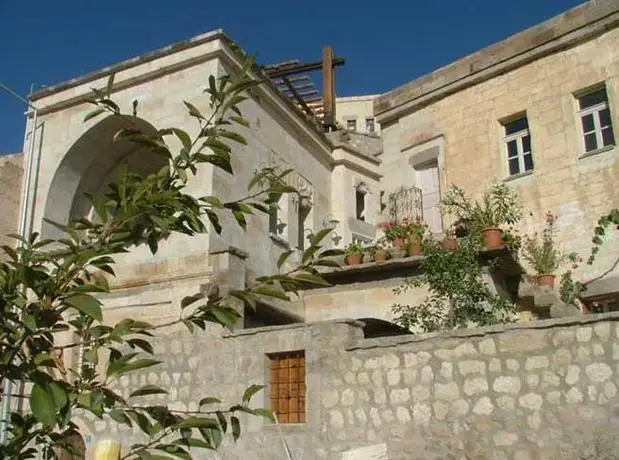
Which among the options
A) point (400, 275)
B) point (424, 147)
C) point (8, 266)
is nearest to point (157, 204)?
point (8, 266)

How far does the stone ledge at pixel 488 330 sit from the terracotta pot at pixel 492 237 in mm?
3795

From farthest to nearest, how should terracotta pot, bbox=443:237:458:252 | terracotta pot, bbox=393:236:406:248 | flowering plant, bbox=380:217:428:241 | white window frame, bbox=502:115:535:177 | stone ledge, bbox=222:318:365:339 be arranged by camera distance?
white window frame, bbox=502:115:535:177 < flowering plant, bbox=380:217:428:241 < terracotta pot, bbox=393:236:406:248 < terracotta pot, bbox=443:237:458:252 < stone ledge, bbox=222:318:365:339

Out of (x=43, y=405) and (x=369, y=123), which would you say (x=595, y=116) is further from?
(x=369, y=123)

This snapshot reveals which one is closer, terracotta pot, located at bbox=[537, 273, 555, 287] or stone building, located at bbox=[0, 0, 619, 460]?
stone building, located at bbox=[0, 0, 619, 460]

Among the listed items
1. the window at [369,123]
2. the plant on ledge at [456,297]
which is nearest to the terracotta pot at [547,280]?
the plant on ledge at [456,297]

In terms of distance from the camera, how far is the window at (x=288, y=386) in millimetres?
8352

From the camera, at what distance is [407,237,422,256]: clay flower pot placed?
1157 cm

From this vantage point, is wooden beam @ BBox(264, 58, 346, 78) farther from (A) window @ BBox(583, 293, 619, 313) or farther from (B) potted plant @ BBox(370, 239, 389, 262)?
(A) window @ BBox(583, 293, 619, 313)

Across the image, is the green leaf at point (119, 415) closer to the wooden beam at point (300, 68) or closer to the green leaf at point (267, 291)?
the green leaf at point (267, 291)

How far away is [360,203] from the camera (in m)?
16.2

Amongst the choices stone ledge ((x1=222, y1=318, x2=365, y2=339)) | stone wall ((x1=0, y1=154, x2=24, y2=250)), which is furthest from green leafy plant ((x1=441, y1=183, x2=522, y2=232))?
stone wall ((x1=0, y1=154, x2=24, y2=250))

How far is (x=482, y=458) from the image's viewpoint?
22.7 ft

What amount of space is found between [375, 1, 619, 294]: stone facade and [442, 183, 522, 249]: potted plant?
260mm

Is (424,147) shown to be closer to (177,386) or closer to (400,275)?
(400,275)
